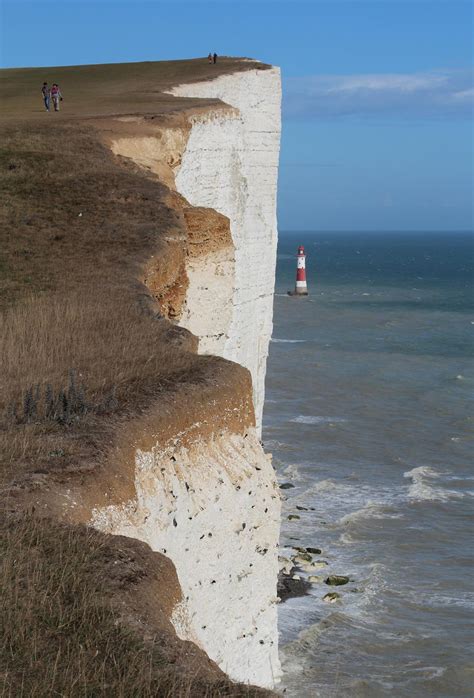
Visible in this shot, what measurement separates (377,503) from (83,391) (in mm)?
20778

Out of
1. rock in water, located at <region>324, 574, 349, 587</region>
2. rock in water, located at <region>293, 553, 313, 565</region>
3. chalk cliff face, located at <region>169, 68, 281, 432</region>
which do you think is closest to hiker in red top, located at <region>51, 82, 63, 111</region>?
chalk cliff face, located at <region>169, 68, 281, 432</region>

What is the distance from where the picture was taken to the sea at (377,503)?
20.2m

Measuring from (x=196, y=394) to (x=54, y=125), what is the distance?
1406 cm

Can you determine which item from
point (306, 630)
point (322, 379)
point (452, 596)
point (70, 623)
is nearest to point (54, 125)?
point (306, 630)

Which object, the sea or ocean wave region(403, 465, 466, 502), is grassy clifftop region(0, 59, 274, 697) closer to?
the sea

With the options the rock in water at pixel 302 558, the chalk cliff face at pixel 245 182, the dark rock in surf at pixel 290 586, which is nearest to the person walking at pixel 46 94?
the chalk cliff face at pixel 245 182

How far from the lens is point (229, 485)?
11.2 metres

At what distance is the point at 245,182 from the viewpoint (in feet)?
95.8

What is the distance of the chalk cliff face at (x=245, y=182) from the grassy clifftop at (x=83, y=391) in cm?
216

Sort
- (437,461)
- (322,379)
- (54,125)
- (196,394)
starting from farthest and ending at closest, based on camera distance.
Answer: (322,379) < (437,461) < (54,125) < (196,394)

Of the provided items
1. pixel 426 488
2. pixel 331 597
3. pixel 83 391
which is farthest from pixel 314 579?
pixel 83 391

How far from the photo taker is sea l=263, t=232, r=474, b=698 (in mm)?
20156

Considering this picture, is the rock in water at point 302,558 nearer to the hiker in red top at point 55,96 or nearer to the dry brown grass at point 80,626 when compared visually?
the hiker in red top at point 55,96

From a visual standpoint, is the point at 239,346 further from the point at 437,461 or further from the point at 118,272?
the point at 118,272
